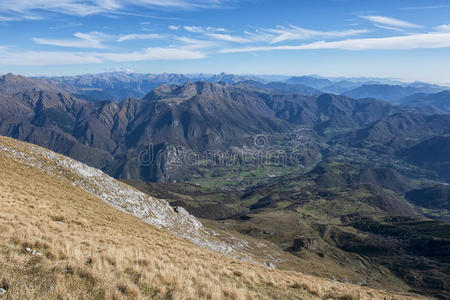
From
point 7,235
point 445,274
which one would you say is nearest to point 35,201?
point 7,235

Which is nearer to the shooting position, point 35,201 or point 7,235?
point 7,235

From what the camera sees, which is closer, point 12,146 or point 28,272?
point 28,272

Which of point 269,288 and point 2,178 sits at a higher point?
point 2,178

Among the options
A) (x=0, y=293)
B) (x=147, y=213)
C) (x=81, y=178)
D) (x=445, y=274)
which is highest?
(x=0, y=293)

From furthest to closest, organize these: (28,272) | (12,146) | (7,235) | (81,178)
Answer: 1. (81,178)
2. (12,146)
3. (7,235)
4. (28,272)

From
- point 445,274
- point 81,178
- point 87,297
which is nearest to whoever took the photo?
point 87,297

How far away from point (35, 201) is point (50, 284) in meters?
30.1

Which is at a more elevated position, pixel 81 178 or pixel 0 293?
pixel 0 293

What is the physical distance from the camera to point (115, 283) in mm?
12320

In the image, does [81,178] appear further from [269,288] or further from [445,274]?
[445,274]

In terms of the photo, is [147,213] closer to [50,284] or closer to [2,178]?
[2,178]

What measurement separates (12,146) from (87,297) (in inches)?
2552

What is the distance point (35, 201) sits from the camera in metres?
34.2

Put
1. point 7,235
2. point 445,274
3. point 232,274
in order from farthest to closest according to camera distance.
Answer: point 445,274, point 232,274, point 7,235
